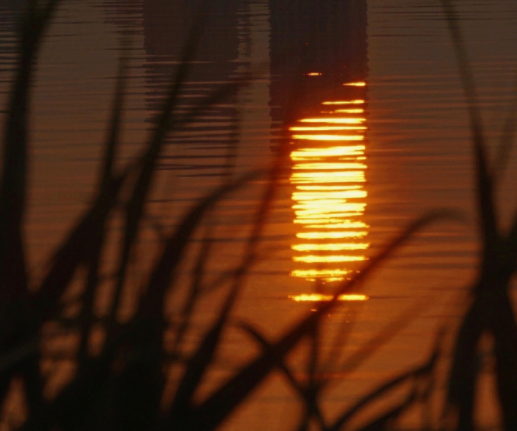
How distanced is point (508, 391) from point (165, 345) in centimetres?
26

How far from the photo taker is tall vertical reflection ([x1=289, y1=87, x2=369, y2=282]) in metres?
4.08

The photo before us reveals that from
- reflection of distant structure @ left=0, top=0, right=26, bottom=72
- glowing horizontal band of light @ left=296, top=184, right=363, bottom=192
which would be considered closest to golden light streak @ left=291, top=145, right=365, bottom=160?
glowing horizontal band of light @ left=296, top=184, right=363, bottom=192

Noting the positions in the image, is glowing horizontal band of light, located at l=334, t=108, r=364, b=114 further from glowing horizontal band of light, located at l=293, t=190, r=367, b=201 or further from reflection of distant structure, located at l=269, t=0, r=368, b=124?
glowing horizontal band of light, located at l=293, t=190, r=367, b=201

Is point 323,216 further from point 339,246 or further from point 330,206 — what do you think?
point 339,246

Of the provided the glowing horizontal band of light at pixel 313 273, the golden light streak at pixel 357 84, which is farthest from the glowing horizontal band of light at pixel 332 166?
the golden light streak at pixel 357 84

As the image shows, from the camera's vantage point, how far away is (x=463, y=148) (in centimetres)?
653

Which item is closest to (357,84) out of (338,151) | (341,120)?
(341,120)

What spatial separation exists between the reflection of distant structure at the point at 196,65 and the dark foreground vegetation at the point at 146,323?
0.11m

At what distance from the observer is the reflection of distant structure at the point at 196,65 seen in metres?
6.10

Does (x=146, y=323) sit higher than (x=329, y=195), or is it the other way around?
(x=146, y=323)

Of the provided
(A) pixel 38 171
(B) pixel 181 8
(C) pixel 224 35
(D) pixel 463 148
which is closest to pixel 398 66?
(C) pixel 224 35

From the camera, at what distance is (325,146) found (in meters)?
6.65

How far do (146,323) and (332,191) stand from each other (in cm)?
443

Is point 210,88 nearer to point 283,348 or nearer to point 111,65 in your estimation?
point 111,65
